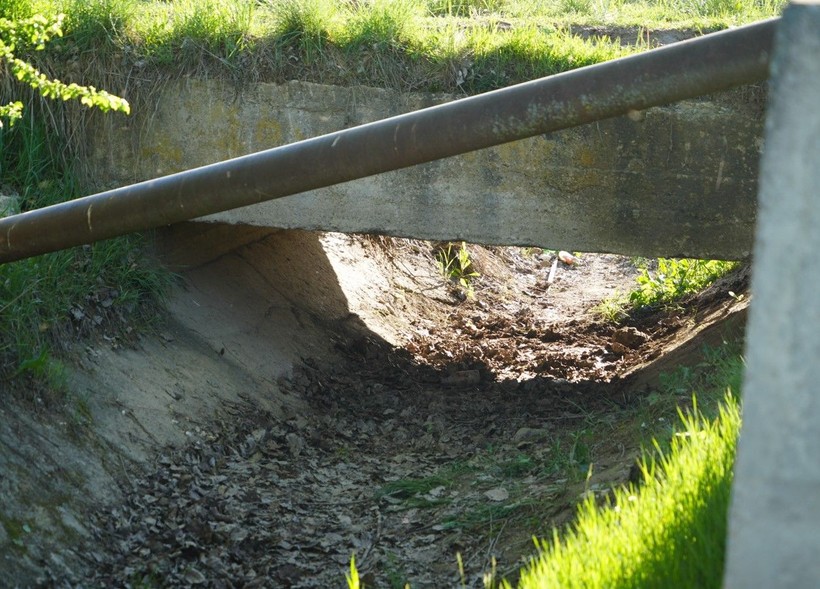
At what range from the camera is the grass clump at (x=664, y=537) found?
2572mm

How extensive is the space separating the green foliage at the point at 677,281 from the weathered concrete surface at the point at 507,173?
236 cm

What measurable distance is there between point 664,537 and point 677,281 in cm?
594

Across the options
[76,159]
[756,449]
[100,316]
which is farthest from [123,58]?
[756,449]

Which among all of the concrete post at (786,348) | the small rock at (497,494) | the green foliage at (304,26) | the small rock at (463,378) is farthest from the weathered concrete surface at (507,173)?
the concrete post at (786,348)

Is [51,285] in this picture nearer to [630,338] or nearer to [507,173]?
[507,173]

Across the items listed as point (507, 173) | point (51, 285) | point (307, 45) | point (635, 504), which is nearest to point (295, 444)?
point (51, 285)

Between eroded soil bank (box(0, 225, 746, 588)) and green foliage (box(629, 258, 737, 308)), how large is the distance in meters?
0.45

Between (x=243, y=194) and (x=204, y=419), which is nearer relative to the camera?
(x=243, y=194)

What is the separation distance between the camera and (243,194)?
3205 millimetres

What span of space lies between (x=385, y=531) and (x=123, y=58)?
11.9ft

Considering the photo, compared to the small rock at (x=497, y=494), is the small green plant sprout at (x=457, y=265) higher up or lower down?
lower down

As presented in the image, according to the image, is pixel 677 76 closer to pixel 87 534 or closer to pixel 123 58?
pixel 87 534

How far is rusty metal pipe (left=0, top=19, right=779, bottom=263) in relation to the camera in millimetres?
2742

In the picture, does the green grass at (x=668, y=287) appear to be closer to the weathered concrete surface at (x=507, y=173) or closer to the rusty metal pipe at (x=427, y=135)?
the weathered concrete surface at (x=507, y=173)
